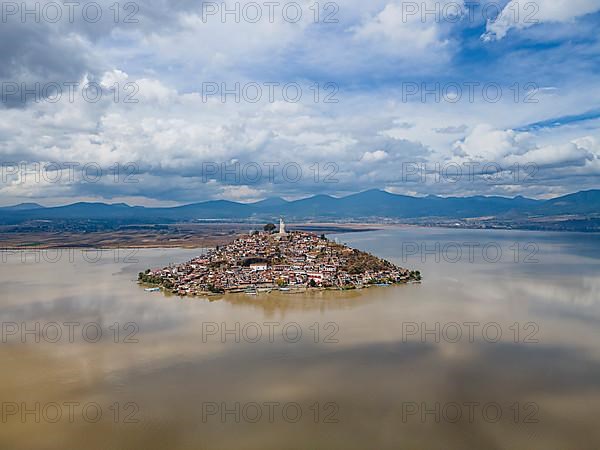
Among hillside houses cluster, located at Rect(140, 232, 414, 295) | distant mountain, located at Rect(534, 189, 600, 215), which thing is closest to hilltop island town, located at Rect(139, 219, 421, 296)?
hillside houses cluster, located at Rect(140, 232, 414, 295)

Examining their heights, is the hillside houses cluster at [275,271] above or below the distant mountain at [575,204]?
below

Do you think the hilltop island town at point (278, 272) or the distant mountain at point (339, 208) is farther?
the distant mountain at point (339, 208)

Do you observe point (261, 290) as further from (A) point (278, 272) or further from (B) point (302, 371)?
(B) point (302, 371)

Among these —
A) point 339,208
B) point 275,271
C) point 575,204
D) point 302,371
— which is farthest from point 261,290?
point 339,208

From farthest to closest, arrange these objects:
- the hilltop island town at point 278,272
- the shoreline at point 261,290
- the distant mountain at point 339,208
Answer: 1. the distant mountain at point 339,208
2. the hilltop island town at point 278,272
3. the shoreline at point 261,290

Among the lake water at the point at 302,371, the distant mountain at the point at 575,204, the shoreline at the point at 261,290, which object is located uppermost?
the distant mountain at the point at 575,204

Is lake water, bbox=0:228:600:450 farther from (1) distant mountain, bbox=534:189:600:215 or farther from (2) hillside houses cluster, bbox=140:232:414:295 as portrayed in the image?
(1) distant mountain, bbox=534:189:600:215

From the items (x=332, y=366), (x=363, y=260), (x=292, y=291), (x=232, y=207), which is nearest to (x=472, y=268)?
(x=363, y=260)

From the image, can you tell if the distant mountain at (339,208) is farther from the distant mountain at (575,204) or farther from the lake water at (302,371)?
the lake water at (302,371)

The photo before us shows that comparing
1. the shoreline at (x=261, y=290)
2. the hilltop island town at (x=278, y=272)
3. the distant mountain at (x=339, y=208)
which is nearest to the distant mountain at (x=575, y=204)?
the distant mountain at (x=339, y=208)

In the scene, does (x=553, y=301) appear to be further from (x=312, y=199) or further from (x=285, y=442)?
(x=312, y=199)
